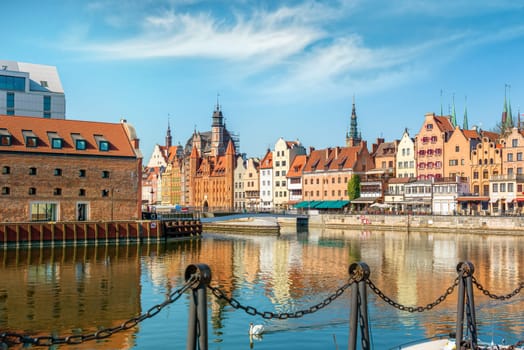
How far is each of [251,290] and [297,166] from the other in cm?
9111

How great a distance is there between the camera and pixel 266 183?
128750mm

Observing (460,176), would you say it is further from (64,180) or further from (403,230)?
(64,180)

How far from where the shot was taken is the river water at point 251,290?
21734 millimetres

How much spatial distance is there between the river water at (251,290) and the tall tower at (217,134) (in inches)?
3905

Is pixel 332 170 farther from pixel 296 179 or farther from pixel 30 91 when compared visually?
pixel 30 91

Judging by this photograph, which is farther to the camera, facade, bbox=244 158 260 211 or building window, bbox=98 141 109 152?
facade, bbox=244 158 260 211

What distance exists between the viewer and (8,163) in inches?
2340

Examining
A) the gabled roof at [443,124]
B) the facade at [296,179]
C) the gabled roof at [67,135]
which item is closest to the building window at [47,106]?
the gabled roof at [67,135]

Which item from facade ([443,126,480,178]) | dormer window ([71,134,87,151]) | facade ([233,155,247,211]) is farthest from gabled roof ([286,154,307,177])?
dormer window ([71,134,87,151])

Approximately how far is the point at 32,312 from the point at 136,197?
138 feet

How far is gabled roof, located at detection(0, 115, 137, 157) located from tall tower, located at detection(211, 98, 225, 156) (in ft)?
292

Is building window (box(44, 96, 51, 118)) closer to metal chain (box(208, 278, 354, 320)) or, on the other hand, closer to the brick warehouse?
the brick warehouse

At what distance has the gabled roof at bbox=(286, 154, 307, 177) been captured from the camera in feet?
395

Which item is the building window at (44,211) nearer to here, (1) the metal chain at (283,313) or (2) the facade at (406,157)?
(1) the metal chain at (283,313)
